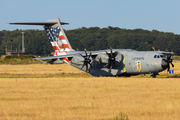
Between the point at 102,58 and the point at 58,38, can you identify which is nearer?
the point at 102,58

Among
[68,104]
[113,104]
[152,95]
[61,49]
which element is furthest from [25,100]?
[61,49]

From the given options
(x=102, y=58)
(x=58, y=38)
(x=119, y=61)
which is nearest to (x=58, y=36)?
(x=58, y=38)

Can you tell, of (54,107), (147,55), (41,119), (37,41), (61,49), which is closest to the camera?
(41,119)

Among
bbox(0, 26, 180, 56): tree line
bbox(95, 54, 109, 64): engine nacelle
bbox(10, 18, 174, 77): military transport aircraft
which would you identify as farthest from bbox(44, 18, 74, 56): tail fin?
bbox(0, 26, 180, 56): tree line

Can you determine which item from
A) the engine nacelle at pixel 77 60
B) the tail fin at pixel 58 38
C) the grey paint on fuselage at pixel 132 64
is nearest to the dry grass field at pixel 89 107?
the grey paint on fuselage at pixel 132 64

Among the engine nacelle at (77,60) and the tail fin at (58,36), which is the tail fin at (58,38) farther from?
the engine nacelle at (77,60)

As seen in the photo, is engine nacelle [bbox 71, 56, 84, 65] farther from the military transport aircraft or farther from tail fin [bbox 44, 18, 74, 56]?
tail fin [bbox 44, 18, 74, 56]

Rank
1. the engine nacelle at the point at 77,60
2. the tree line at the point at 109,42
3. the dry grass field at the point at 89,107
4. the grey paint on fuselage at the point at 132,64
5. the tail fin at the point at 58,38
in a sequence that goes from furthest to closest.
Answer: the tree line at the point at 109,42
the tail fin at the point at 58,38
the engine nacelle at the point at 77,60
the grey paint on fuselage at the point at 132,64
the dry grass field at the point at 89,107

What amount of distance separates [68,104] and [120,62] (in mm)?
20240

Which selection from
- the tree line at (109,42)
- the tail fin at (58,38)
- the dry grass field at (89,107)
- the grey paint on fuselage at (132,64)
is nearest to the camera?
the dry grass field at (89,107)

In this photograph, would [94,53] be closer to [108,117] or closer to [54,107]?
[54,107]

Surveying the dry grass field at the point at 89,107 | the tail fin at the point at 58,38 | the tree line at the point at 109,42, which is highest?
the tree line at the point at 109,42

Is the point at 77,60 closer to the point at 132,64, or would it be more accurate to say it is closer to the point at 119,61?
the point at 119,61

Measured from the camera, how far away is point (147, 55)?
3500cm
